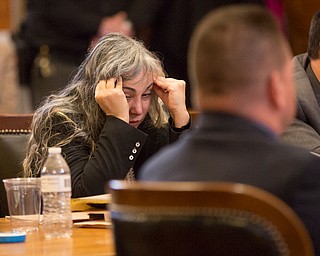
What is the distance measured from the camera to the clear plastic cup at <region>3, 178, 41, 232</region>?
2754mm

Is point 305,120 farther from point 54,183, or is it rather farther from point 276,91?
point 276,91

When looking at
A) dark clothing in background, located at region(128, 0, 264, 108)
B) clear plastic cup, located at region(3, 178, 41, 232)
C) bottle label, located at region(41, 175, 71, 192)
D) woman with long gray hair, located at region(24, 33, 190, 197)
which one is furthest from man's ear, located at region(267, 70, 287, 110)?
dark clothing in background, located at region(128, 0, 264, 108)

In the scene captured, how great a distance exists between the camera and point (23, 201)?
2775mm

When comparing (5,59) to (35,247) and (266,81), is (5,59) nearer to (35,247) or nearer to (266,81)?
(35,247)

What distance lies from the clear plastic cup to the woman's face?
2.03ft

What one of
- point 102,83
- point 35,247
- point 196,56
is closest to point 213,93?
point 196,56

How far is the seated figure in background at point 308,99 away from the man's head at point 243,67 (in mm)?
1625

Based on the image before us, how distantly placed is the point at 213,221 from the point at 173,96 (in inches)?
70.3

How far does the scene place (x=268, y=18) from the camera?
72.7 inches

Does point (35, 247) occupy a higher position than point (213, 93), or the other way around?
point (213, 93)

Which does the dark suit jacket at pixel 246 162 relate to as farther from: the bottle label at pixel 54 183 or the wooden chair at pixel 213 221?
the bottle label at pixel 54 183

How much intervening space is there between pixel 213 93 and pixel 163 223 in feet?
0.86

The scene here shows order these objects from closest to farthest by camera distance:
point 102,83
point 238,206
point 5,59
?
point 238,206 < point 102,83 < point 5,59

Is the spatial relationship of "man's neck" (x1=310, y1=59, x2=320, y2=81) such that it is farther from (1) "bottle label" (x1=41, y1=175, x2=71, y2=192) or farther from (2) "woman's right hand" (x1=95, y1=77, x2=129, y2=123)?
(1) "bottle label" (x1=41, y1=175, x2=71, y2=192)
